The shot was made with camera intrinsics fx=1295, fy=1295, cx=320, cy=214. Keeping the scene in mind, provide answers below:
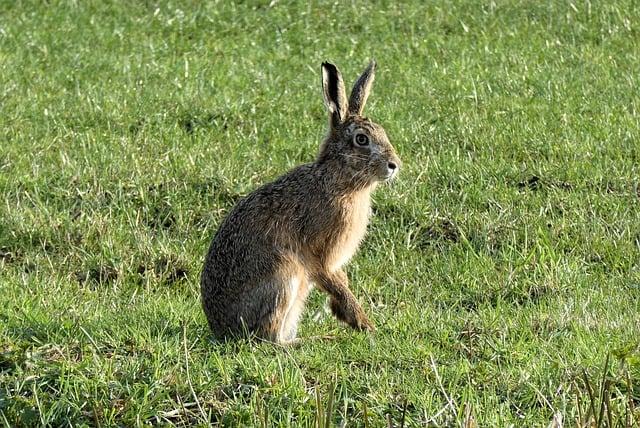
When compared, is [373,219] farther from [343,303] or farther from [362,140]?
[343,303]

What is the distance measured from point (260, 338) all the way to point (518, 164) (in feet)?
11.2

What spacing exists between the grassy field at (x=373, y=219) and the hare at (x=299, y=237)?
0.62 feet

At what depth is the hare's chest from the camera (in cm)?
702

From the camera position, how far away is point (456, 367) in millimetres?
6270

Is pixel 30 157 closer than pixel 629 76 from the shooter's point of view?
Yes

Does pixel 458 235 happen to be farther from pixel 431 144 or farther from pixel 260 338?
pixel 260 338

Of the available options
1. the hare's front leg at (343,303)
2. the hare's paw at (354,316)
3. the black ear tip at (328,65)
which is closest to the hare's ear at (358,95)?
the black ear tip at (328,65)

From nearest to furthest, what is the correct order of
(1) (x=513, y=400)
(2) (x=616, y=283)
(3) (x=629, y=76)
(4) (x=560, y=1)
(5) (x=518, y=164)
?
1. (1) (x=513, y=400)
2. (2) (x=616, y=283)
3. (5) (x=518, y=164)
4. (3) (x=629, y=76)
5. (4) (x=560, y=1)

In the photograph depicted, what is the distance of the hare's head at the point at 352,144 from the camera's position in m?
6.98

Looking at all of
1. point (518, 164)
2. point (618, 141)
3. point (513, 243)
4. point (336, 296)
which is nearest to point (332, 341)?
point (336, 296)

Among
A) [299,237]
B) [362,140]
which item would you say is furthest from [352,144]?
[299,237]

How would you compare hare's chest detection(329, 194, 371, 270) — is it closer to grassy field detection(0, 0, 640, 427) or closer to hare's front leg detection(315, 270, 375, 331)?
hare's front leg detection(315, 270, 375, 331)

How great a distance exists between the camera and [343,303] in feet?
22.7

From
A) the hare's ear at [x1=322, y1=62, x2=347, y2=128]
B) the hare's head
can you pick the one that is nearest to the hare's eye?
the hare's head
